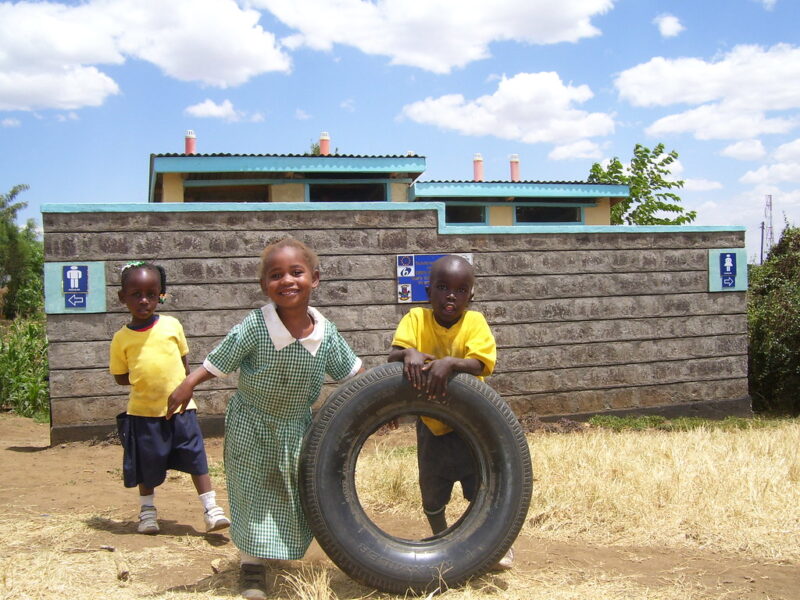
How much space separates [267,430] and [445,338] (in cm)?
93

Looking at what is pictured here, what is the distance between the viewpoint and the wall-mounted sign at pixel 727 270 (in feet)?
31.2

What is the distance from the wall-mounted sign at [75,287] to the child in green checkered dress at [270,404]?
443 cm

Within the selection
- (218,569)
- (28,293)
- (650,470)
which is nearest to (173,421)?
(218,569)

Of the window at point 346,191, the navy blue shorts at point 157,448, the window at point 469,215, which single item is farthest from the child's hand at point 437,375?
the window at point 469,215

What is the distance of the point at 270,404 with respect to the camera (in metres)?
3.34

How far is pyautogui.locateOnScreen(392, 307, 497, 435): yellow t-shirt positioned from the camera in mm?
3424

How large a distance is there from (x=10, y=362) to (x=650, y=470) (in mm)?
9929

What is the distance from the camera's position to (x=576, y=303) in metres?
8.85

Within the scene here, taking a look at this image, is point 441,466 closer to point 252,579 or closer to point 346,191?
point 252,579

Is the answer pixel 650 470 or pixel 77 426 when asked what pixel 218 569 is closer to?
pixel 650 470

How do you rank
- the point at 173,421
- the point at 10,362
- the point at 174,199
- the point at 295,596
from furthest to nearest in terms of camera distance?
the point at 174,199 < the point at 10,362 < the point at 173,421 < the point at 295,596

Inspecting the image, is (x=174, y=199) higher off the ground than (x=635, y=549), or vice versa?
(x=174, y=199)

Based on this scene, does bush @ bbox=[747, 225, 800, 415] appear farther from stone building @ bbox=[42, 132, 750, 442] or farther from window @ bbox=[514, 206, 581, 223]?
window @ bbox=[514, 206, 581, 223]

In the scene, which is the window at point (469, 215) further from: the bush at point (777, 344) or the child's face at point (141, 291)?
the child's face at point (141, 291)
